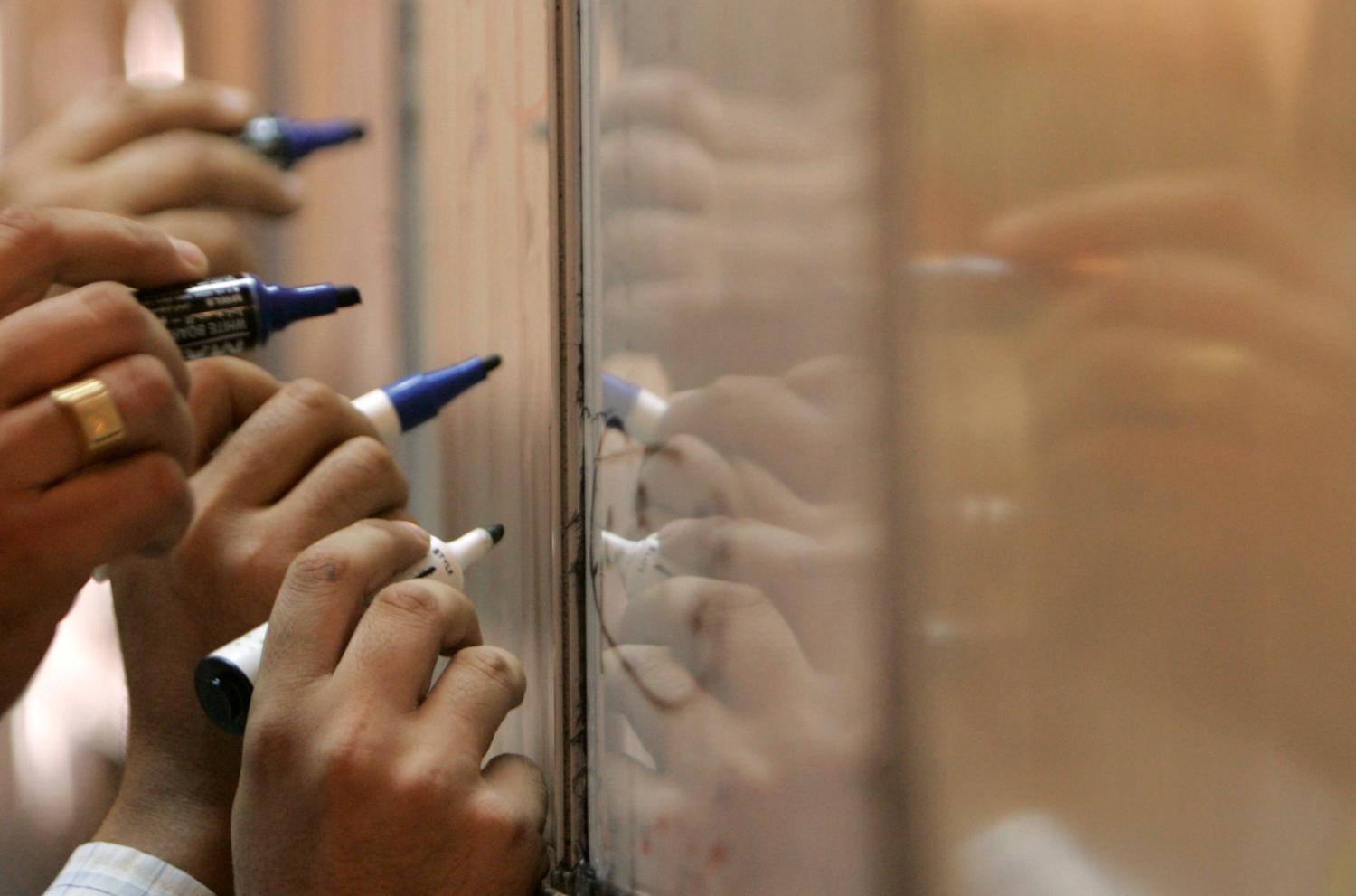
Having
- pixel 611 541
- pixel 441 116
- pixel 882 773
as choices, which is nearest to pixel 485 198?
pixel 441 116

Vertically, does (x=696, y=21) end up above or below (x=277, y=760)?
above

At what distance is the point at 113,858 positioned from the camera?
19.5 inches

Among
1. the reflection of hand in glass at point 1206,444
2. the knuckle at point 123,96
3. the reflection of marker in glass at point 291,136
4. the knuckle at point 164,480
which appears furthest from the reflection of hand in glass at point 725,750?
the knuckle at point 123,96

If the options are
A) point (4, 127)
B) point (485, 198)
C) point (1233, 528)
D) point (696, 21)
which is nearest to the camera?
point (1233, 528)

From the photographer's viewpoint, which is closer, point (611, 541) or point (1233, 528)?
point (1233, 528)

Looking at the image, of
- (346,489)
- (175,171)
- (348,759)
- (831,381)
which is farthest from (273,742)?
(175,171)

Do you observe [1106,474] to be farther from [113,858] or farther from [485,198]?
[113,858]

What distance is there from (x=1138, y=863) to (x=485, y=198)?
15.2 inches

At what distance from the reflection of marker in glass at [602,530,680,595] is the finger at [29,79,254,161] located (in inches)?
14.3

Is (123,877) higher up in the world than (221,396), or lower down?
lower down

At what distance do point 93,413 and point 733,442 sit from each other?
26 centimetres

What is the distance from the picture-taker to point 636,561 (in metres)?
0.40

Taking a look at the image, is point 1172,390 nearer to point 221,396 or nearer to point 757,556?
point 757,556

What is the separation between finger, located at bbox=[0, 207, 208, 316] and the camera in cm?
39
